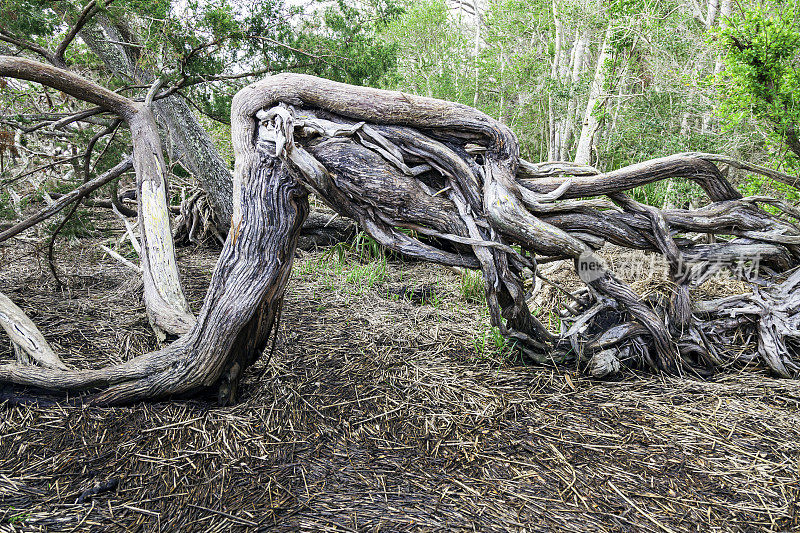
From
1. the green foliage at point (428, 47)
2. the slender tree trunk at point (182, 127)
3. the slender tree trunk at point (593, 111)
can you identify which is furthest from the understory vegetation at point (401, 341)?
the green foliage at point (428, 47)

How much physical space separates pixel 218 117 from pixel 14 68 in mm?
1427

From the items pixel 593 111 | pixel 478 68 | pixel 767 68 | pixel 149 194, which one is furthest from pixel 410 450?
pixel 478 68

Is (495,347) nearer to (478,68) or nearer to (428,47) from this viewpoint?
(478,68)

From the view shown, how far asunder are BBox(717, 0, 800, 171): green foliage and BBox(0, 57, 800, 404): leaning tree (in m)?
0.47

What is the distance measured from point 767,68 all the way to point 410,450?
313 centimetres

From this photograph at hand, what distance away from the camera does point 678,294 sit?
2.62 meters

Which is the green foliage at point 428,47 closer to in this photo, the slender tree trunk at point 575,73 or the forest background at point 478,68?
the forest background at point 478,68

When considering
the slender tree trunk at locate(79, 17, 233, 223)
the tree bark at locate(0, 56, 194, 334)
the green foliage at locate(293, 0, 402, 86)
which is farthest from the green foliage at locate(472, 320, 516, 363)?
the slender tree trunk at locate(79, 17, 233, 223)

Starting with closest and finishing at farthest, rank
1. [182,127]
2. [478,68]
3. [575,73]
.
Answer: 1. [182,127]
2. [575,73]
3. [478,68]

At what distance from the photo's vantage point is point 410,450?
6.81 feet

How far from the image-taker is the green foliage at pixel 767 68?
269cm

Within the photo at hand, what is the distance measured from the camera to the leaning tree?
2270mm

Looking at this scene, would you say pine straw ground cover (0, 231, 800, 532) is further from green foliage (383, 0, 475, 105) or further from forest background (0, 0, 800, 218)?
green foliage (383, 0, 475, 105)

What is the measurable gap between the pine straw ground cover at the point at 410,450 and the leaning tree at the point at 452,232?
0.19 meters
